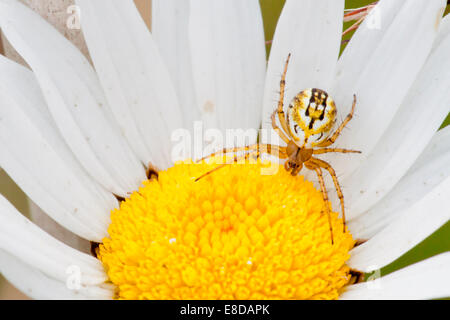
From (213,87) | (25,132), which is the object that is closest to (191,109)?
(213,87)

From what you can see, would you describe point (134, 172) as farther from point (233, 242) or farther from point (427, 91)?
point (427, 91)

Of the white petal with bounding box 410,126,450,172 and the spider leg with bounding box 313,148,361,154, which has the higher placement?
Result: the spider leg with bounding box 313,148,361,154

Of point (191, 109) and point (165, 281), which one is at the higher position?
point (191, 109)

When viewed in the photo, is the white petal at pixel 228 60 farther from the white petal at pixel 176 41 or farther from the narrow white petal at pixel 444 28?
the narrow white petal at pixel 444 28

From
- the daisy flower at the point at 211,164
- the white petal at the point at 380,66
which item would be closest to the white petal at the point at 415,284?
the daisy flower at the point at 211,164

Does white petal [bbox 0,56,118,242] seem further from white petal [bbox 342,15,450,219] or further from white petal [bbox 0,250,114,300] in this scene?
white petal [bbox 342,15,450,219]

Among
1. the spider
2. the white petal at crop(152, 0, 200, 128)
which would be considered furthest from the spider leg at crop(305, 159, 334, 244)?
the white petal at crop(152, 0, 200, 128)
